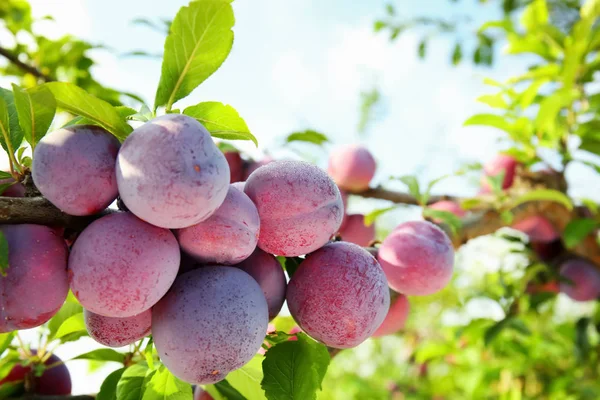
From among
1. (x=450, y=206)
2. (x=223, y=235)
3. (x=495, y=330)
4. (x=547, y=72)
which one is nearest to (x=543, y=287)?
(x=495, y=330)

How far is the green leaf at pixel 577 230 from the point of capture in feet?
5.13

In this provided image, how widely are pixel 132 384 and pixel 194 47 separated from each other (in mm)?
472

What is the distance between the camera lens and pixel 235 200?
0.52 metres

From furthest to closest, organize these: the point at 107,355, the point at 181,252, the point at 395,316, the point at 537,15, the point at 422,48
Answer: the point at 422,48, the point at 537,15, the point at 395,316, the point at 107,355, the point at 181,252

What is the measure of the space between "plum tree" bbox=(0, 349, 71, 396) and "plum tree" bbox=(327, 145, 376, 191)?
85 cm

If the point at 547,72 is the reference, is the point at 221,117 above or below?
above

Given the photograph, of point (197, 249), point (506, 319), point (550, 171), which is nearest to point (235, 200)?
point (197, 249)

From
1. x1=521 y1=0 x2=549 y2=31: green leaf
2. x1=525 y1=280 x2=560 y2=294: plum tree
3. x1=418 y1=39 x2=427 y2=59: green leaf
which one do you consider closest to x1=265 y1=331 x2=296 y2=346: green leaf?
x1=525 y1=280 x2=560 y2=294: plum tree

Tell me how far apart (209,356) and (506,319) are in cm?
136

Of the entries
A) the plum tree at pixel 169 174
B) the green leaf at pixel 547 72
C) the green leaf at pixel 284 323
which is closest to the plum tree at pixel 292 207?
the plum tree at pixel 169 174

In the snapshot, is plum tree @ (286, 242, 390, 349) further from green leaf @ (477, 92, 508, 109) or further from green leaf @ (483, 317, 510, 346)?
green leaf @ (477, 92, 508, 109)

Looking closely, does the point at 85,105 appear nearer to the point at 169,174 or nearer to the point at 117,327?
the point at 169,174

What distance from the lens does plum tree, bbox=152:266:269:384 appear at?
0.48 meters

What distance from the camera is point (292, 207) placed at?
1.82 ft
